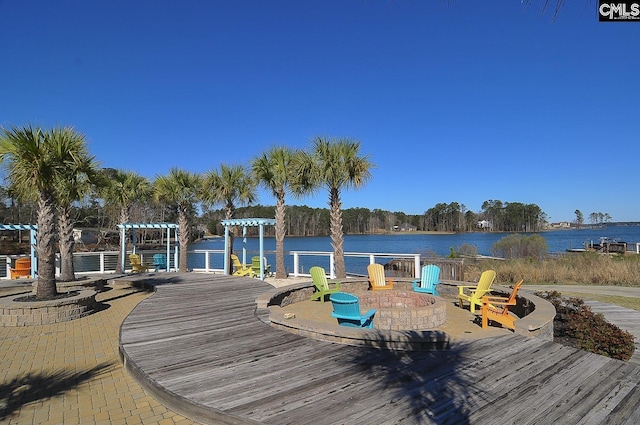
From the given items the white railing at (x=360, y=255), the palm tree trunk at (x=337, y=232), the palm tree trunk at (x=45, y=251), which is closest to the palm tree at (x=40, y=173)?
the palm tree trunk at (x=45, y=251)

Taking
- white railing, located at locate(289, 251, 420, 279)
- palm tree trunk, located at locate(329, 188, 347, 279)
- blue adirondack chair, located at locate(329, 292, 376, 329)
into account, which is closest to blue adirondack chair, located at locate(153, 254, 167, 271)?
white railing, located at locate(289, 251, 420, 279)

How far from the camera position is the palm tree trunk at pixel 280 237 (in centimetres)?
1282

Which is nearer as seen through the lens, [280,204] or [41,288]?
[41,288]

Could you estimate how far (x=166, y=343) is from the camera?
4.91 metres

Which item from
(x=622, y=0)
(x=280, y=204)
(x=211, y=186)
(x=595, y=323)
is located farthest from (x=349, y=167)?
(x=622, y=0)

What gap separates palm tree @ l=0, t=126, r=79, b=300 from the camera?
7.68m

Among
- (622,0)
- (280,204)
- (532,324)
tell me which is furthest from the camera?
(280,204)

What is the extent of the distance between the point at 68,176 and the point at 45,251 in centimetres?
248

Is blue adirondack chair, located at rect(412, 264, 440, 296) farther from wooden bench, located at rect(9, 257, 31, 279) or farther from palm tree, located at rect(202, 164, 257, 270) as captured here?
wooden bench, located at rect(9, 257, 31, 279)

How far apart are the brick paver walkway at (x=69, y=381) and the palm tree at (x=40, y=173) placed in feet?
4.61

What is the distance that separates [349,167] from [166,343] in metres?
8.15

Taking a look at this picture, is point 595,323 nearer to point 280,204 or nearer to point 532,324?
point 532,324

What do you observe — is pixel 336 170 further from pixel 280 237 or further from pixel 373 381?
pixel 373 381

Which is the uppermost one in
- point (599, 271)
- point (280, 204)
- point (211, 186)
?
point (211, 186)
